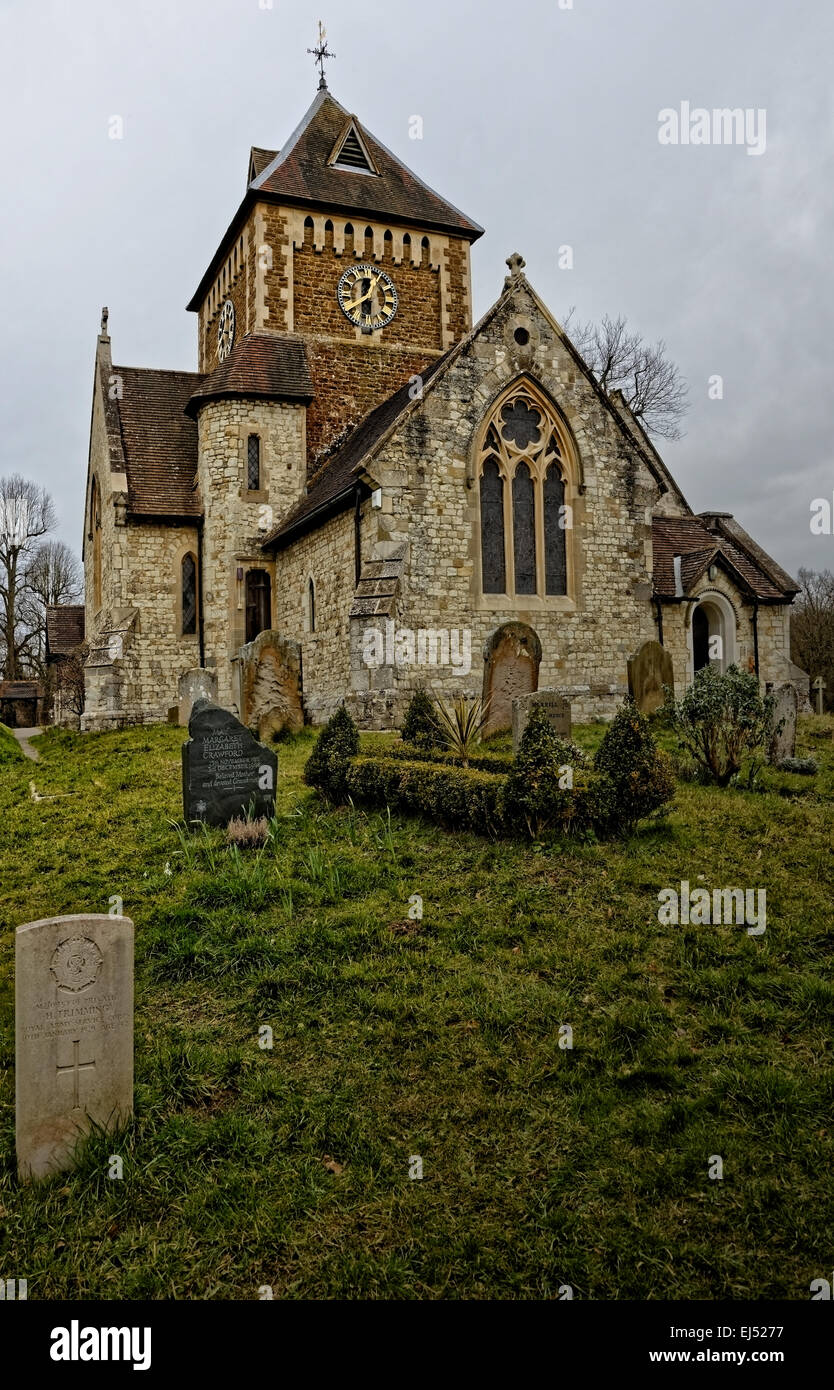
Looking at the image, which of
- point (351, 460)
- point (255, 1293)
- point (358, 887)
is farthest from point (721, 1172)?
point (351, 460)

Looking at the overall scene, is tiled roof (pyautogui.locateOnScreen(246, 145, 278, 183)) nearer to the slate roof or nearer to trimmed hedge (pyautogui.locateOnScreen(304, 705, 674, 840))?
the slate roof

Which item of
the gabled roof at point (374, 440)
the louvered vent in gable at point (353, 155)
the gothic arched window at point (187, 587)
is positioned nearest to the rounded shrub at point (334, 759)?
the gabled roof at point (374, 440)

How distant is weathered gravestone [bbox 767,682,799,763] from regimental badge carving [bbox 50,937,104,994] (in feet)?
29.8

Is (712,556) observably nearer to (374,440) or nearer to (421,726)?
(374,440)

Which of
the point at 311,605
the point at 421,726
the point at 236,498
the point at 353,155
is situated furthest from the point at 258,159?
the point at 421,726

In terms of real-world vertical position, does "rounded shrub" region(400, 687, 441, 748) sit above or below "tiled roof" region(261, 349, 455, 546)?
below

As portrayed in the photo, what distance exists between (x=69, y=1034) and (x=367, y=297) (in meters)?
22.5

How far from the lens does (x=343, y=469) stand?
1797cm

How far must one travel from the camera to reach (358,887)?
6887 millimetres

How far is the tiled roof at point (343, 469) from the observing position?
1636 centimetres

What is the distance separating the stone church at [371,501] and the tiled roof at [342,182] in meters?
0.08

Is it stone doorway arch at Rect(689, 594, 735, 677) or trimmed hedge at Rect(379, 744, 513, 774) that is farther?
stone doorway arch at Rect(689, 594, 735, 677)

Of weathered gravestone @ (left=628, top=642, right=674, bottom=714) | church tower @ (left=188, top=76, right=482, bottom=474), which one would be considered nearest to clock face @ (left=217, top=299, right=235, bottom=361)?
church tower @ (left=188, top=76, right=482, bottom=474)

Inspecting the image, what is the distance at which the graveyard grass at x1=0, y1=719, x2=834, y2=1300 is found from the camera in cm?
332
